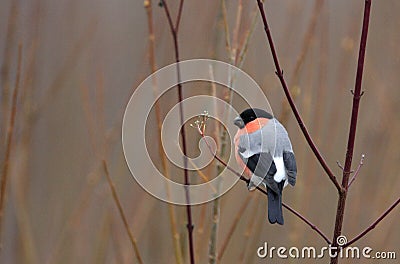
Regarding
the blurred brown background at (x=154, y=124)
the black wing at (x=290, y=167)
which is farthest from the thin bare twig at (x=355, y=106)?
the blurred brown background at (x=154, y=124)

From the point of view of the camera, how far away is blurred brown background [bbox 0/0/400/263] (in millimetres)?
1394

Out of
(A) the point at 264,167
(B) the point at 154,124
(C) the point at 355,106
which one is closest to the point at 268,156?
(A) the point at 264,167

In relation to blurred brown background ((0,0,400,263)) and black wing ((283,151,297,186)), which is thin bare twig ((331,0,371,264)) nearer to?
black wing ((283,151,297,186))

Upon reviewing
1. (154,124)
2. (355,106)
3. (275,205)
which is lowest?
(275,205)

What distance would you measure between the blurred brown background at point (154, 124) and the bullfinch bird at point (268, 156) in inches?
13.1

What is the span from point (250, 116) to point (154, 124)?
852 millimetres

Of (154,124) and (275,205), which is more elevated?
(154,124)

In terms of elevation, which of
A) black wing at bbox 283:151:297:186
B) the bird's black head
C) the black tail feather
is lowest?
the black tail feather

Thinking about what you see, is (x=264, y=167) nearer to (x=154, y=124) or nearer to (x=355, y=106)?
(x=355, y=106)

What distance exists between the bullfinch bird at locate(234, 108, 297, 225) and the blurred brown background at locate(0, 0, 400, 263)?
332 mm

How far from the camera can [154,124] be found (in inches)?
69.5

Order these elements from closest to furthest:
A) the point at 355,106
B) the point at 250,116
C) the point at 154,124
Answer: the point at 355,106
the point at 250,116
the point at 154,124

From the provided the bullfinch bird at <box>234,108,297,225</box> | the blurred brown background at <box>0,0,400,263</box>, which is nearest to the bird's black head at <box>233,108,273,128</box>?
the bullfinch bird at <box>234,108,297,225</box>

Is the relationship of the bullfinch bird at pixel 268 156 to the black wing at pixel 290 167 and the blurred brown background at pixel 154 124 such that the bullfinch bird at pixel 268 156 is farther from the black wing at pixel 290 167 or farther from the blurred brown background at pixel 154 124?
the blurred brown background at pixel 154 124
